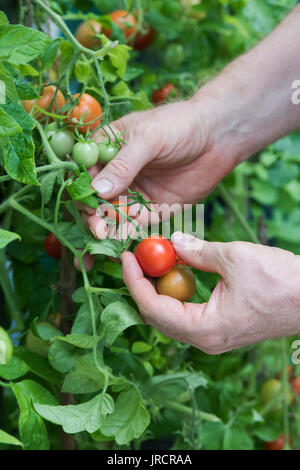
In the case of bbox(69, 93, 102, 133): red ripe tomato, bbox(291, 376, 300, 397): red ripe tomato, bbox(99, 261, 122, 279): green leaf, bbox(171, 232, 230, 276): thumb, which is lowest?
bbox(291, 376, 300, 397): red ripe tomato

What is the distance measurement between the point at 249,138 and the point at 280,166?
1.77 feet

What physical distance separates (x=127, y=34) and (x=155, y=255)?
648mm

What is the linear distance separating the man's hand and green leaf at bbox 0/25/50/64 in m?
0.26

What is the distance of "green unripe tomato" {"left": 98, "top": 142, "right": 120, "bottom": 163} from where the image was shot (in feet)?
2.34

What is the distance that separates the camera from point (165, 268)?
648 millimetres

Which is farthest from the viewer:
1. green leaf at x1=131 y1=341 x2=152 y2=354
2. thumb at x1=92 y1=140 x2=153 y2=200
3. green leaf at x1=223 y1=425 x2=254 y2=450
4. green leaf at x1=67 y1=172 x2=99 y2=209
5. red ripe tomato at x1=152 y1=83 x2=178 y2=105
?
red ripe tomato at x1=152 y1=83 x2=178 y2=105

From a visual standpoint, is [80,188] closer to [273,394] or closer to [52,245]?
[52,245]

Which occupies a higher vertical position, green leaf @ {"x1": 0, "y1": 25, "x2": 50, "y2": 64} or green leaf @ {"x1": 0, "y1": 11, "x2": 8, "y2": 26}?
green leaf @ {"x1": 0, "y1": 11, "x2": 8, "y2": 26}

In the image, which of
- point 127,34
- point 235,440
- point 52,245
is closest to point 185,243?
point 52,245

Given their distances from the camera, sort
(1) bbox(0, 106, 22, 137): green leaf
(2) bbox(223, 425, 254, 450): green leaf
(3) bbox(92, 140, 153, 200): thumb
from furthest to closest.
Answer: (2) bbox(223, 425, 254, 450): green leaf → (3) bbox(92, 140, 153, 200): thumb → (1) bbox(0, 106, 22, 137): green leaf

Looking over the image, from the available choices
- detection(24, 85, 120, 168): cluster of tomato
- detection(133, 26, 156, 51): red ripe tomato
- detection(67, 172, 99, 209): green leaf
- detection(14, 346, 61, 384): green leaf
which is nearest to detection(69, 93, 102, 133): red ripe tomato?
detection(24, 85, 120, 168): cluster of tomato

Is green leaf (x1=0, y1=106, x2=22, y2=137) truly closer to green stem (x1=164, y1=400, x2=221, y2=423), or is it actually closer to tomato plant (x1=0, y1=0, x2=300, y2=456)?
tomato plant (x1=0, y1=0, x2=300, y2=456)

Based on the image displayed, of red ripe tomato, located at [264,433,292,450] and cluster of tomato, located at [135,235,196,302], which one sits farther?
red ripe tomato, located at [264,433,292,450]

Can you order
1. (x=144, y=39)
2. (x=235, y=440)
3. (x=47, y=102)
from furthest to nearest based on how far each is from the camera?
(x=144, y=39), (x=235, y=440), (x=47, y=102)
